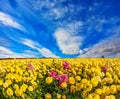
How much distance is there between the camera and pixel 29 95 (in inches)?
294

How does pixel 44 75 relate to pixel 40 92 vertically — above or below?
above

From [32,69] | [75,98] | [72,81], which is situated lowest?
[75,98]

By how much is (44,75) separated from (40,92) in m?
1.62

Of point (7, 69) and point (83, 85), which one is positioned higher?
point (7, 69)

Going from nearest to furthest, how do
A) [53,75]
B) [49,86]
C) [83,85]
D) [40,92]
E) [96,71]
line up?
[83,85] → [96,71] → [53,75] → [40,92] → [49,86]

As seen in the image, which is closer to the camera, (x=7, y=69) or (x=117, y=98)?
(x=117, y=98)

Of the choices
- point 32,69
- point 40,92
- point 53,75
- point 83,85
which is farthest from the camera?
point 32,69

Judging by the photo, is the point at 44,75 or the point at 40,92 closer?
the point at 40,92

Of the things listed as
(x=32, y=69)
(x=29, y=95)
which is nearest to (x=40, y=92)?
(x=29, y=95)

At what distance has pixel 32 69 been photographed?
904cm

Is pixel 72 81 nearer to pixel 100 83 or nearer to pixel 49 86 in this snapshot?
pixel 100 83

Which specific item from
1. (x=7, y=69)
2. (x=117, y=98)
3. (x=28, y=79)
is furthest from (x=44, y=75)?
(x=117, y=98)

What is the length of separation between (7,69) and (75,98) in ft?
17.1

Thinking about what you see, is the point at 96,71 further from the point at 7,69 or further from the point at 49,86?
the point at 7,69
